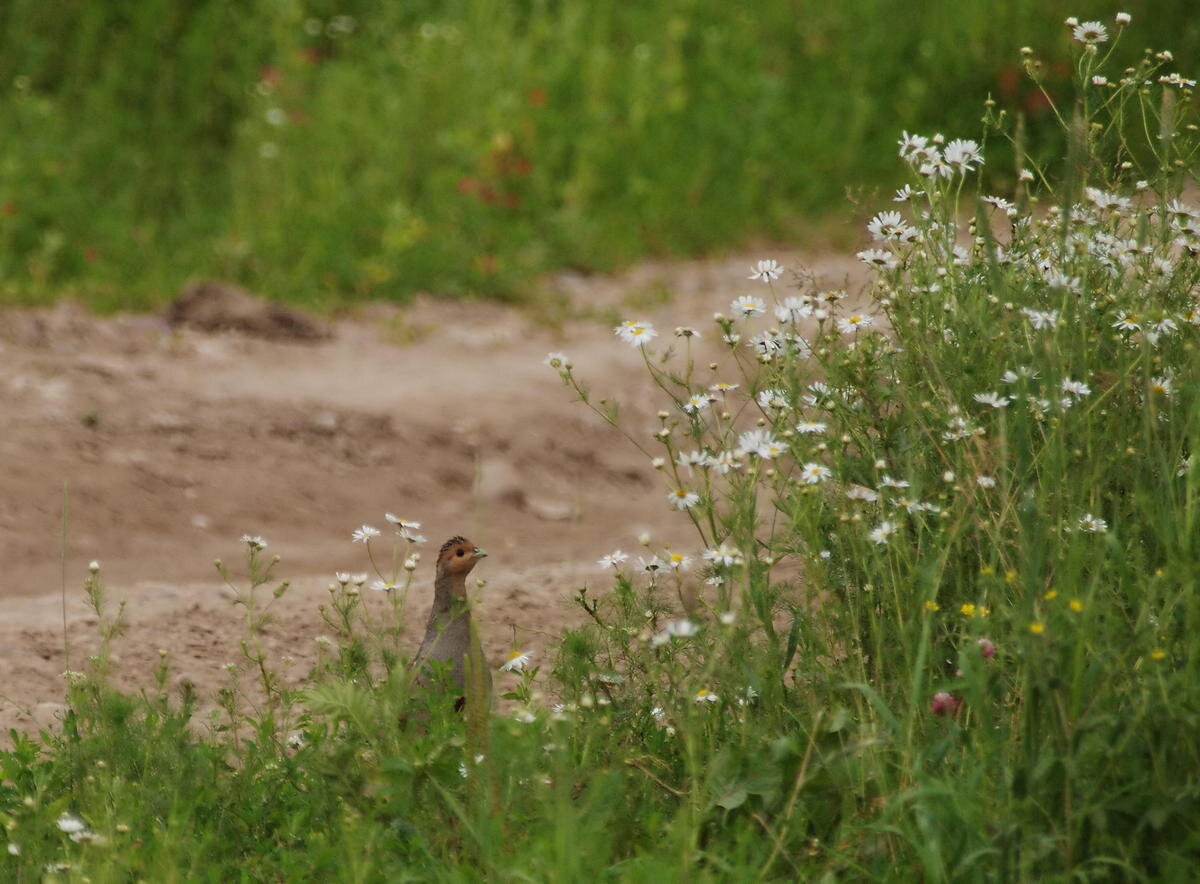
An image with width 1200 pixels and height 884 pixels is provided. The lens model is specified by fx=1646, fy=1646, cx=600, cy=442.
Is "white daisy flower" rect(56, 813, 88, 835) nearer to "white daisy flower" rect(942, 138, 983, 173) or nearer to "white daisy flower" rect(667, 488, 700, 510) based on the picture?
"white daisy flower" rect(667, 488, 700, 510)

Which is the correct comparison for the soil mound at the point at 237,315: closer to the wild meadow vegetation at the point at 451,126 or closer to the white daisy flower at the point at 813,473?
the wild meadow vegetation at the point at 451,126

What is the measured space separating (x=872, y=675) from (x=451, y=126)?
22.7ft

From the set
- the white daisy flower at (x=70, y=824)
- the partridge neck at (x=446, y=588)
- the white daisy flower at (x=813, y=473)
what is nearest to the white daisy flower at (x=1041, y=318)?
the white daisy flower at (x=813, y=473)

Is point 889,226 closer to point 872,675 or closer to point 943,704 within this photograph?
point 872,675

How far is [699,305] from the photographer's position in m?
9.15

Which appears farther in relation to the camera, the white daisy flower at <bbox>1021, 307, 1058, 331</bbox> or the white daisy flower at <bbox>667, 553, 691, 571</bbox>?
the white daisy flower at <bbox>667, 553, 691, 571</bbox>

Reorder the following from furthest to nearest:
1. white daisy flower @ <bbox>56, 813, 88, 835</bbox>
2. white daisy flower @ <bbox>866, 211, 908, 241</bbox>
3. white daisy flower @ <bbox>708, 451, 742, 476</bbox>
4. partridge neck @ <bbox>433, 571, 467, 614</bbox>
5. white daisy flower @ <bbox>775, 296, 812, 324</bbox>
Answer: partridge neck @ <bbox>433, 571, 467, 614</bbox>
white daisy flower @ <bbox>866, 211, 908, 241</bbox>
white daisy flower @ <bbox>775, 296, 812, 324</bbox>
white daisy flower @ <bbox>708, 451, 742, 476</bbox>
white daisy flower @ <bbox>56, 813, 88, 835</bbox>

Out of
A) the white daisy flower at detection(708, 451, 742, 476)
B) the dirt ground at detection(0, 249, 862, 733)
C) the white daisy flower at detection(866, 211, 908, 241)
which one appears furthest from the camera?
the dirt ground at detection(0, 249, 862, 733)

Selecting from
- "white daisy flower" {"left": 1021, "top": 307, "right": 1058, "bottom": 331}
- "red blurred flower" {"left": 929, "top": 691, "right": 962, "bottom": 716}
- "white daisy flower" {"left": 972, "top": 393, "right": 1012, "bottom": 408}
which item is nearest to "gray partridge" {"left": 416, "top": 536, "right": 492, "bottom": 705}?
"red blurred flower" {"left": 929, "top": 691, "right": 962, "bottom": 716}

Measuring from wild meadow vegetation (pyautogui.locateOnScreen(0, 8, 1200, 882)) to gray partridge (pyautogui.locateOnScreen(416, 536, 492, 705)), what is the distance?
0.09 metres

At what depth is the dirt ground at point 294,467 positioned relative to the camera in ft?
15.5

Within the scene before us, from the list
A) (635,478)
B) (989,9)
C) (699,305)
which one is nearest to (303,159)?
(699,305)

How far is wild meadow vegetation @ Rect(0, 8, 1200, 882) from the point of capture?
2.68 meters

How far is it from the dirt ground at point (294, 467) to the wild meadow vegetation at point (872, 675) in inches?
40.6
